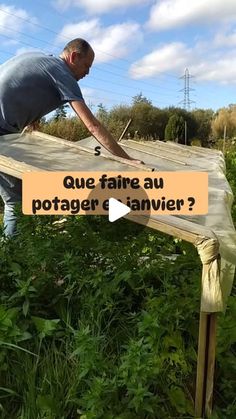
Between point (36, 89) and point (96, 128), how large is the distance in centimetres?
63

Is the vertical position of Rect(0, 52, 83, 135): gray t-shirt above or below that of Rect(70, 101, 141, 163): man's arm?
above

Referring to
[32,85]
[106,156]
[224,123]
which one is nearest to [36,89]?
[32,85]

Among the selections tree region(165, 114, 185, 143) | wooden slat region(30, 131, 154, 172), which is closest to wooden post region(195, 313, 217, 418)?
wooden slat region(30, 131, 154, 172)

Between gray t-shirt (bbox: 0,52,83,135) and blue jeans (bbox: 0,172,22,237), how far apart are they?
0.39 m

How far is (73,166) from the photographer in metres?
2.77

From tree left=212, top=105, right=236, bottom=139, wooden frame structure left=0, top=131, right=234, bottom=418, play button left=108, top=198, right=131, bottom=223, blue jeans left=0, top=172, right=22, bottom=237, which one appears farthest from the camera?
tree left=212, top=105, right=236, bottom=139

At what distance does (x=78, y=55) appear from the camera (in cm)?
341

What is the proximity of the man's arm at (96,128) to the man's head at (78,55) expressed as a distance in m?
0.49

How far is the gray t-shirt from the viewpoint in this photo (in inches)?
126

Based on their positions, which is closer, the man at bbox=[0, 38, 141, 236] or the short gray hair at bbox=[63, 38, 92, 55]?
the man at bbox=[0, 38, 141, 236]

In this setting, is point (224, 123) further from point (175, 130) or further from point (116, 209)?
point (116, 209)

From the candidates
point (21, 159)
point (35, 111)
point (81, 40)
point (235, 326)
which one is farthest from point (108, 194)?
point (81, 40)

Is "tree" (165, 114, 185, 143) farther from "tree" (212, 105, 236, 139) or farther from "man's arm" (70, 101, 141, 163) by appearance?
"man's arm" (70, 101, 141, 163)

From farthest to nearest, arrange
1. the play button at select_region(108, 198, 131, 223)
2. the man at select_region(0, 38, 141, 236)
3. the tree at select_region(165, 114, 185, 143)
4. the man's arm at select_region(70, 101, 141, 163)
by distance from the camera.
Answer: the tree at select_region(165, 114, 185, 143)
the man at select_region(0, 38, 141, 236)
the man's arm at select_region(70, 101, 141, 163)
the play button at select_region(108, 198, 131, 223)
